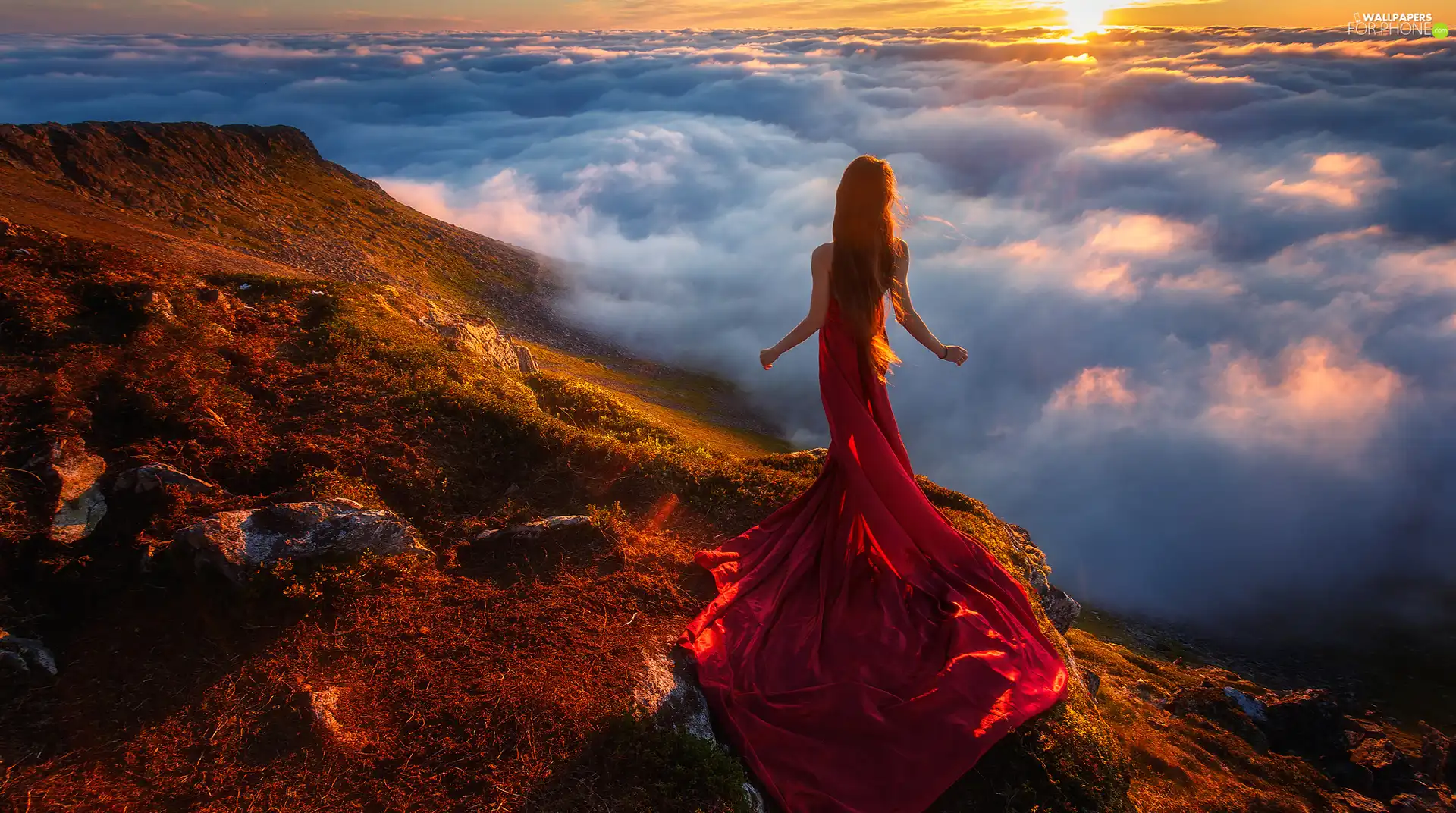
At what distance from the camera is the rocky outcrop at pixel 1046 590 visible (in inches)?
504

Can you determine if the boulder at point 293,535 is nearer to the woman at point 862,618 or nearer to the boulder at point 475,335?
the woman at point 862,618

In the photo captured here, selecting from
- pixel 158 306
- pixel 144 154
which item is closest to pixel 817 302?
pixel 158 306

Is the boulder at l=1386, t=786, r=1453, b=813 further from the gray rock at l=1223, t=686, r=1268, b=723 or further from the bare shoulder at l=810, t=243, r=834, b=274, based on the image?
the bare shoulder at l=810, t=243, r=834, b=274

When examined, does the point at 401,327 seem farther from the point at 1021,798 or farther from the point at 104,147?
the point at 104,147

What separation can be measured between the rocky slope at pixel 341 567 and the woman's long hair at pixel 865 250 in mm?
3450

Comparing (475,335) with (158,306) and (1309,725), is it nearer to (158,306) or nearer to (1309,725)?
(158,306)

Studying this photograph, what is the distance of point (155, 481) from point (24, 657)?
89.1 inches

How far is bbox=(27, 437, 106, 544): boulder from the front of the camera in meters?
7.05

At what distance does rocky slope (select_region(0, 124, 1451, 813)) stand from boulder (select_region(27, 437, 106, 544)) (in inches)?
1.3

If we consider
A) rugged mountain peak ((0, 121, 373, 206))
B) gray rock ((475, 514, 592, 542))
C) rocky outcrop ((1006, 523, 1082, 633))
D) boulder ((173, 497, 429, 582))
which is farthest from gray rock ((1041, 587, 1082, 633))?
rugged mountain peak ((0, 121, 373, 206))

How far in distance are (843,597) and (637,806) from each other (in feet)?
10.5

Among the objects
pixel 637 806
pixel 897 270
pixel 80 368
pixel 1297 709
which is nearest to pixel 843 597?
pixel 637 806

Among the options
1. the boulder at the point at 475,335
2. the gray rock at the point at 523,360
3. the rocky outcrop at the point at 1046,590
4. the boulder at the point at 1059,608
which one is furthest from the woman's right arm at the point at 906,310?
the gray rock at the point at 523,360

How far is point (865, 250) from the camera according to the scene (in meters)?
7.46
